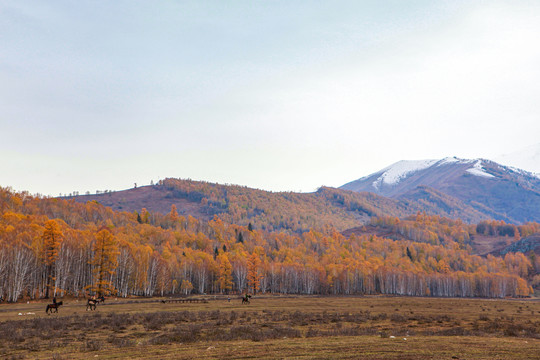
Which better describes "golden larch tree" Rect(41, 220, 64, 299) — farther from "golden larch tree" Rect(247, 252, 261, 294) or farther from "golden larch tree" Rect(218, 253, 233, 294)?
"golden larch tree" Rect(247, 252, 261, 294)

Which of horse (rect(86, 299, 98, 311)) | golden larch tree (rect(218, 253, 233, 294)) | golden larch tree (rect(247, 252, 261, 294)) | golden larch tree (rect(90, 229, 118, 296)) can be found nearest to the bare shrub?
horse (rect(86, 299, 98, 311))

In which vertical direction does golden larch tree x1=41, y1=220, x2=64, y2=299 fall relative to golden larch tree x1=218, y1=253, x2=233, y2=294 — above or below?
above

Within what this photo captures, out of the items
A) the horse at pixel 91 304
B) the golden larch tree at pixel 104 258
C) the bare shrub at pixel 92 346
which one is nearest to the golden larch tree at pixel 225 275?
the golden larch tree at pixel 104 258

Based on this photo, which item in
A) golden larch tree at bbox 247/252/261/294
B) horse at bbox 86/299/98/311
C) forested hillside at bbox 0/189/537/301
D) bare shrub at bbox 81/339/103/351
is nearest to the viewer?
bare shrub at bbox 81/339/103/351

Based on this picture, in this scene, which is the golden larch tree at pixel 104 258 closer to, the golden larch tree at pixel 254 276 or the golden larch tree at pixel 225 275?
the golden larch tree at pixel 225 275

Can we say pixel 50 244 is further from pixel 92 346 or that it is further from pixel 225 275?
pixel 92 346

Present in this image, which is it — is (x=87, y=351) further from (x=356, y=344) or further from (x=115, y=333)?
(x=356, y=344)

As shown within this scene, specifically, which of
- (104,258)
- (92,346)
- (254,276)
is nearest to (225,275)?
(254,276)

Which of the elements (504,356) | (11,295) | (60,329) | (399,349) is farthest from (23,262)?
(504,356)

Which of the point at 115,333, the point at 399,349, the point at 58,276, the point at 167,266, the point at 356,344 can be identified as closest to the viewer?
the point at 399,349

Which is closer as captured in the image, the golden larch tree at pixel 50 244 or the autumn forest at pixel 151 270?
the golden larch tree at pixel 50 244

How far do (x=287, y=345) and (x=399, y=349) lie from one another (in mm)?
7011

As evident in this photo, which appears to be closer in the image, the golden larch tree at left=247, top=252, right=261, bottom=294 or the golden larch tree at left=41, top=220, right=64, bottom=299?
the golden larch tree at left=41, top=220, right=64, bottom=299

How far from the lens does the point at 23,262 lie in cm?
8306
